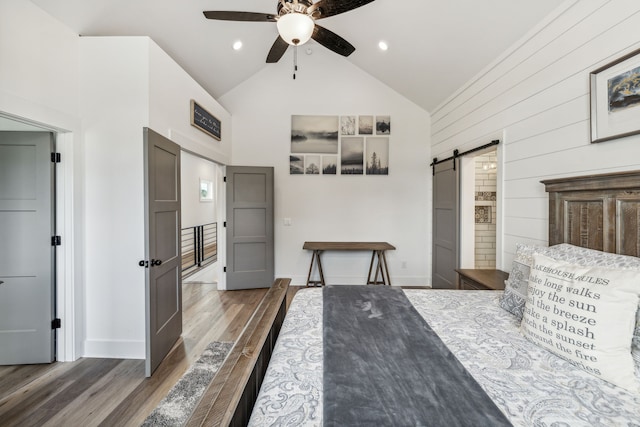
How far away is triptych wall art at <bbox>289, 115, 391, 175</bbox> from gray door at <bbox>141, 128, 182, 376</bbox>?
2170 millimetres

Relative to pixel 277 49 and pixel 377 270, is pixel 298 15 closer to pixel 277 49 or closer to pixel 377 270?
pixel 277 49

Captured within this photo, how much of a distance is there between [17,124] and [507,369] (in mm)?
3663

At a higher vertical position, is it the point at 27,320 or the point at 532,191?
the point at 532,191

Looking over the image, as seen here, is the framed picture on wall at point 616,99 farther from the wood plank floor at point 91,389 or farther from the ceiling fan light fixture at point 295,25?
the wood plank floor at point 91,389

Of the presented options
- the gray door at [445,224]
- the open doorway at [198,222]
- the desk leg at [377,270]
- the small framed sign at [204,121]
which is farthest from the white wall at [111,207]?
the gray door at [445,224]

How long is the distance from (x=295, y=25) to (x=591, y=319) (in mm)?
2267

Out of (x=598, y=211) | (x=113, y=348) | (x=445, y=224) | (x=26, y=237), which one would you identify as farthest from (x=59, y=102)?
(x=445, y=224)

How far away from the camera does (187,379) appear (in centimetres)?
209

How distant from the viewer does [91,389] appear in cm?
200

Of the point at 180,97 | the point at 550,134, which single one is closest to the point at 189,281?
the point at 180,97

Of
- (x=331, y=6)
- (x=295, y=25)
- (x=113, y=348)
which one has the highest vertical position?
(x=331, y=6)

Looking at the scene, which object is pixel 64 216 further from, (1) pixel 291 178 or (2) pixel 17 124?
(1) pixel 291 178

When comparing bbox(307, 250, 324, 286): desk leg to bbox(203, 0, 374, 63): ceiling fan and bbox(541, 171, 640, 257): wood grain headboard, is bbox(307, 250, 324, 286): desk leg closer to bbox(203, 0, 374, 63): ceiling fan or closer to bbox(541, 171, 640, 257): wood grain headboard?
bbox(541, 171, 640, 257): wood grain headboard

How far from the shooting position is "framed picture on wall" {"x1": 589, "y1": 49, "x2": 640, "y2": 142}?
145cm
